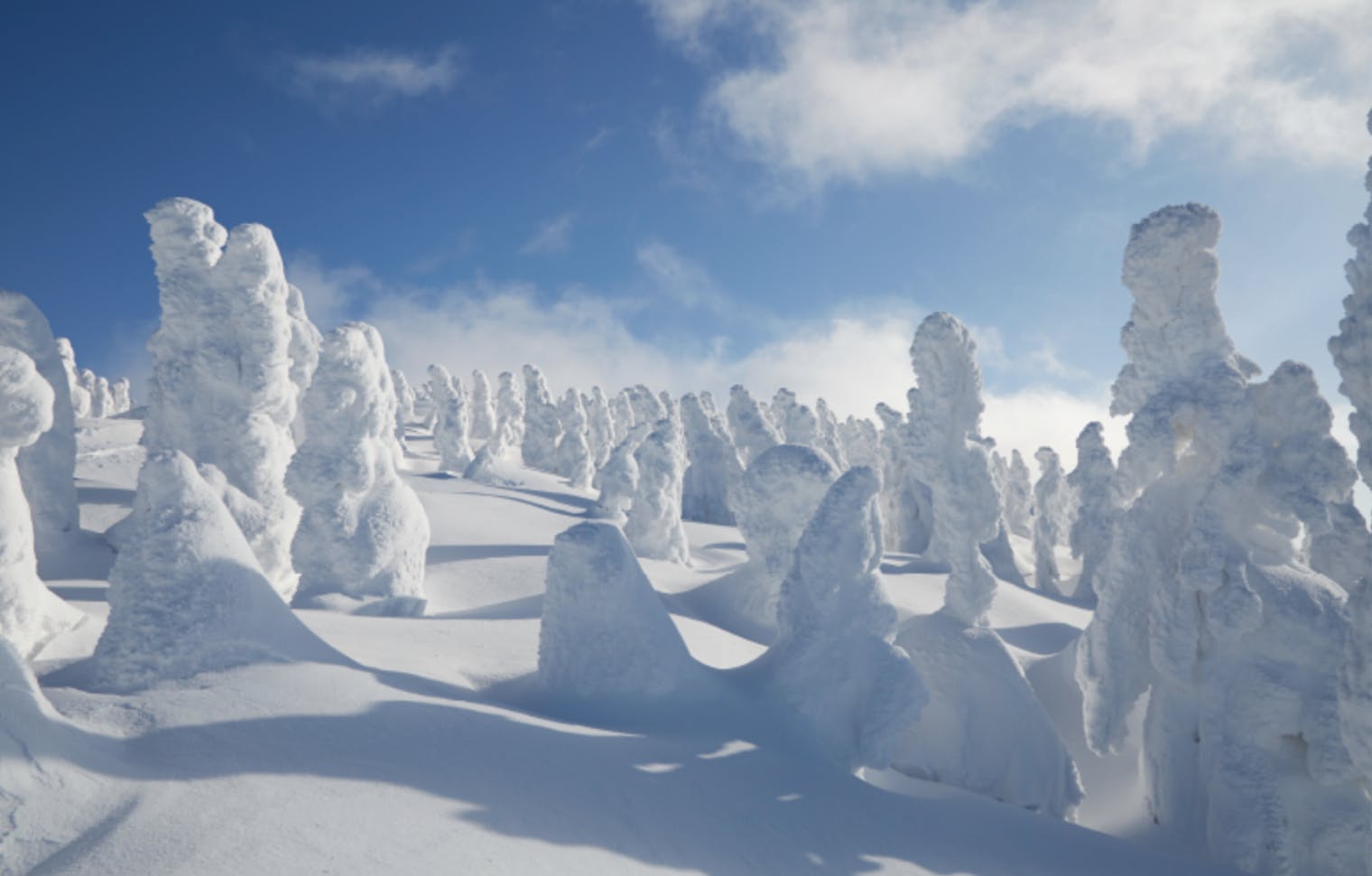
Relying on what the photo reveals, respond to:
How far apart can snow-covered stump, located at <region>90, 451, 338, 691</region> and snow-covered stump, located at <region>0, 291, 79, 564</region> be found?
10713 millimetres

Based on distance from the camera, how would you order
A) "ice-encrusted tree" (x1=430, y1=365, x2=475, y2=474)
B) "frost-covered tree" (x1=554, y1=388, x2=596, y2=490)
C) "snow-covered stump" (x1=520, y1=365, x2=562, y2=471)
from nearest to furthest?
1. "ice-encrusted tree" (x1=430, y1=365, x2=475, y2=474)
2. "frost-covered tree" (x1=554, y1=388, x2=596, y2=490)
3. "snow-covered stump" (x1=520, y1=365, x2=562, y2=471)

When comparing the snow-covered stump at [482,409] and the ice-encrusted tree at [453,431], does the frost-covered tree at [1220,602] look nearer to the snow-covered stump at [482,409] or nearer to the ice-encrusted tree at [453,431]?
the ice-encrusted tree at [453,431]

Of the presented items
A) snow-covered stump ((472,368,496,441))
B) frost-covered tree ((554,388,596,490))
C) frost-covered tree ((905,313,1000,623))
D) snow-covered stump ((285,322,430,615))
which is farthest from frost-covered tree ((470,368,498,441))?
frost-covered tree ((905,313,1000,623))

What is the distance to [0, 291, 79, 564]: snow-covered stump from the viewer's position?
1608cm

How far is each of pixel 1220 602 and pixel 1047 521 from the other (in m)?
26.0

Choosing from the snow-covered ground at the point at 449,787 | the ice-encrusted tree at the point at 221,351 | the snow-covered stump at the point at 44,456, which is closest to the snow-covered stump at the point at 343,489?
the ice-encrusted tree at the point at 221,351

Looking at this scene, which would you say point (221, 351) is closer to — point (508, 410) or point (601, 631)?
point (601, 631)

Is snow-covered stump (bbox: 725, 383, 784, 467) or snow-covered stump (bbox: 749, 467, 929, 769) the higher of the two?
snow-covered stump (bbox: 725, 383, 784, 467)

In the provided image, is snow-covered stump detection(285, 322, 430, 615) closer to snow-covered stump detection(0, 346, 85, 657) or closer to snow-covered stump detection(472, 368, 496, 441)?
snow-covered stump detection(0, 346, 85, 657)

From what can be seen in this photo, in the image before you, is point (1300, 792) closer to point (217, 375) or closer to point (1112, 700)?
point (1112, 700)

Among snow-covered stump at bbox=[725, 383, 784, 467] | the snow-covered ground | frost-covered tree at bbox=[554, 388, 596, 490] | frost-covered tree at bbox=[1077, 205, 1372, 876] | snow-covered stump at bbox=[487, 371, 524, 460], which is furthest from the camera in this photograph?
snow-covered stump at bbox=[487, 371, 524, 460]

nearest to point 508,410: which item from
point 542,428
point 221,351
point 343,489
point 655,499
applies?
point 542,428

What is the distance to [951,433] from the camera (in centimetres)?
1648

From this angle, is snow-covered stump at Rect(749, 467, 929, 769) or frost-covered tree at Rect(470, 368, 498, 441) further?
frost-covered tree at Rect(470, 368, 498, 441)
